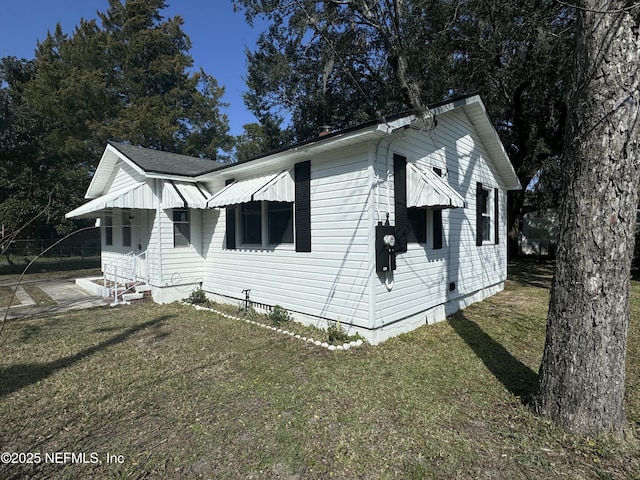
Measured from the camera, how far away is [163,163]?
989cm

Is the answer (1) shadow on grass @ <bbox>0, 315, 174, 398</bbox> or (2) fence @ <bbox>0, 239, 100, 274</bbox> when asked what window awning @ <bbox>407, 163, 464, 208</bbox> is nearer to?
(1) shadow on grass @ <bbox>0, 315, 174, 398</bbox>

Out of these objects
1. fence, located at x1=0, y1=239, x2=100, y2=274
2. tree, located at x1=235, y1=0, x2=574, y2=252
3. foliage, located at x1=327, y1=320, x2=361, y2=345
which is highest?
tree, located at x1=235, y1=0, x2=574, y2=252

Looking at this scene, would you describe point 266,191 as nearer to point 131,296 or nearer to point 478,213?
point 131,296

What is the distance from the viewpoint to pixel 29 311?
8.38 meters

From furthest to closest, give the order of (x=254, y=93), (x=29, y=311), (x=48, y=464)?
(x=254, y=93), (x=29, y=311), (x=48, y=464)

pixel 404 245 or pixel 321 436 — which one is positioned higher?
pixel 404 245

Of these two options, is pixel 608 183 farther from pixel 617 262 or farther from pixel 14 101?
pixel 14 101

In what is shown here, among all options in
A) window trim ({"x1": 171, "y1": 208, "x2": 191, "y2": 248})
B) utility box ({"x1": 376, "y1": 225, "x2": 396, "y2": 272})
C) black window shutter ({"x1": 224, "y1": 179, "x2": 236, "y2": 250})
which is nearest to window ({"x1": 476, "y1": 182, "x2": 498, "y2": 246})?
utility box ({"x1": 376, "y1": 225, "x2": 396, "y2": 272})

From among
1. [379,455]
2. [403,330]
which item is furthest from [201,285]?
[379,455]

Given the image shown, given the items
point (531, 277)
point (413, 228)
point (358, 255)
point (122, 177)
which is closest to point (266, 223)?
point (358, 255)

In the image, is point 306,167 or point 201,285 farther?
point 201,285

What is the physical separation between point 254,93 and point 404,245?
1769cm

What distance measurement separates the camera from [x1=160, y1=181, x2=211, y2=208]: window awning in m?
8.59

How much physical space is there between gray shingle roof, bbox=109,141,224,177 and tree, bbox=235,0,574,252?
16.1 feet
